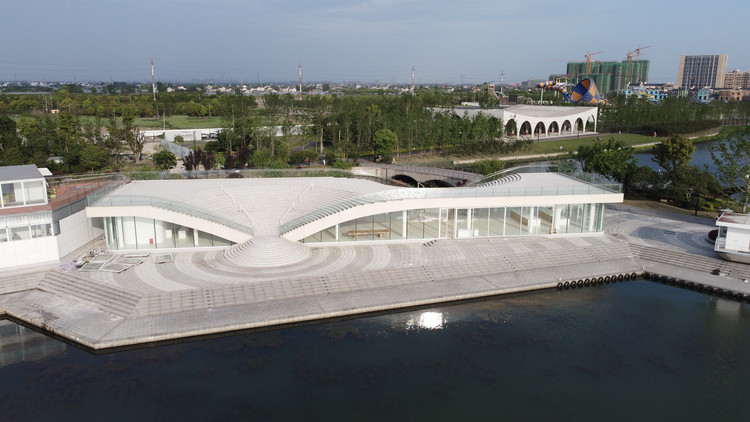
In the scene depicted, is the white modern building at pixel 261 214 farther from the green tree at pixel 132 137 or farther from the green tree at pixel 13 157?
the green tree at pixel 132 137

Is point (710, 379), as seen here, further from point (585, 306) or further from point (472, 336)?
point (472, 336)

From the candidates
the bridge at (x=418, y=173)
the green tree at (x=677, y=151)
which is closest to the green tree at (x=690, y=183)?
the green tree at (x=677, y=151)

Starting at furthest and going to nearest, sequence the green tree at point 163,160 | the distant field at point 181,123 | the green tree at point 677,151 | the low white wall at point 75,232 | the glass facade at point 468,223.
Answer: the distant field at point 181,123 → the green tree at point 163,160 → the green tree at point 677,151 → the glass facade at point 468,223 → the low white wall at point 75,232

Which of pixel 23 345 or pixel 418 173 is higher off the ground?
pixel 418 173

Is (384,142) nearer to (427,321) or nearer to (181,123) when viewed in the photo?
(427,321)

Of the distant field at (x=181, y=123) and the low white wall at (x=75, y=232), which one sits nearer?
the low white wall at (x=75, y=232)

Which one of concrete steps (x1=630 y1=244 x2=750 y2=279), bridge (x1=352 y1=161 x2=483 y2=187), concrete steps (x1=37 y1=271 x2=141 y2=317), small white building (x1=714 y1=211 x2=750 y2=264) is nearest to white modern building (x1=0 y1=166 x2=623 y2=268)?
concrete steps (x1=37 y1=271 x2=141 y2=317)

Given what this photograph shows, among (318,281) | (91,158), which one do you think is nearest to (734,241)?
(318,281)

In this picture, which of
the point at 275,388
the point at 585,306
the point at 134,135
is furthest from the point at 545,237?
the point at 134,135
